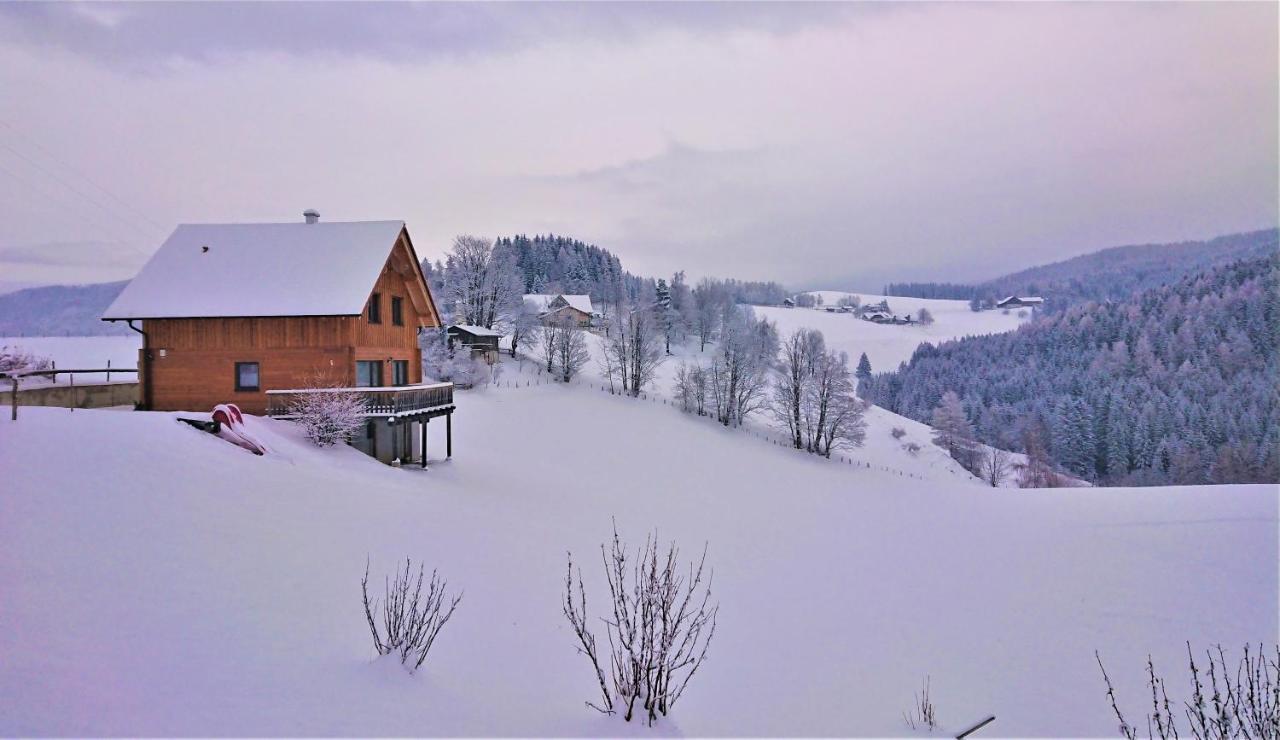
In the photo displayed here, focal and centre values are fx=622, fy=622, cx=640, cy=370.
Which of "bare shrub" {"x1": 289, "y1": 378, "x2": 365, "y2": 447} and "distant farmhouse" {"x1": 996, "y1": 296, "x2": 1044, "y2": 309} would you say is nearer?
"bare shrub" {"x1": 289, "y1": 378, "x2": 365, "y2": 447}

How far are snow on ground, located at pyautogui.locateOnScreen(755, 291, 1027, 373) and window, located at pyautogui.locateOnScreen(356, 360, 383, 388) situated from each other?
99.4m

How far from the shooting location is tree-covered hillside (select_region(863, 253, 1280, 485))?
67.8 metres

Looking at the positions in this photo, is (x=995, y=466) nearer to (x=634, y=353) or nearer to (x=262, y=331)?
(x=634, y=353)

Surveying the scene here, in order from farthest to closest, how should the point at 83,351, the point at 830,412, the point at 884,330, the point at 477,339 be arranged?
the point at 884,330, the point at 477,339, the point at 830,412, the point at 83,351

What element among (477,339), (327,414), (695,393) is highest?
(477,339)

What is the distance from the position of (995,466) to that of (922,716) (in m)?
62.0

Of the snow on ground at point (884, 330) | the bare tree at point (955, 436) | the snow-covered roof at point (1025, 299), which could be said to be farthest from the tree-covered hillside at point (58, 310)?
the snow-covered roof at point (1025, 299)

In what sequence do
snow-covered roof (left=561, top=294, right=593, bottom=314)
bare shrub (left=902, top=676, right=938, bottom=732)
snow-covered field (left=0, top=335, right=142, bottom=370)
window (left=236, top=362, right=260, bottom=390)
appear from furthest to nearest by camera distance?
1. snow-covered roof (left=561, top=294, right=593, bottom=314)
2. snow-covered field (left=0, top=335, right=142, bottom=370)
3. window (left=236, top=362, right=260, bottom=390)
4. bare shrub (left=902, top=676, right=938, bottom=732)

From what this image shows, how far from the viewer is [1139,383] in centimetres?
8262

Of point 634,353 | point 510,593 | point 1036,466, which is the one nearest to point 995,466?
point 1036,466

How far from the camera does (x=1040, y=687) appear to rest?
A: 1297 centimetres

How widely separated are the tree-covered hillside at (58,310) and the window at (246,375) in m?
46.7

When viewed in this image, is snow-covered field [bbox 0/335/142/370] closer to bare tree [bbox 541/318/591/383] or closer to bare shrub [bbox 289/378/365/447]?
bare shrub [bbox 289/378/365/447]

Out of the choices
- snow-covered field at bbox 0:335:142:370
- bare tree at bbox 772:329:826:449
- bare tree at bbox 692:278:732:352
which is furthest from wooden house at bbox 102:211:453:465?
bare tree at bbox 692:278:732:352
